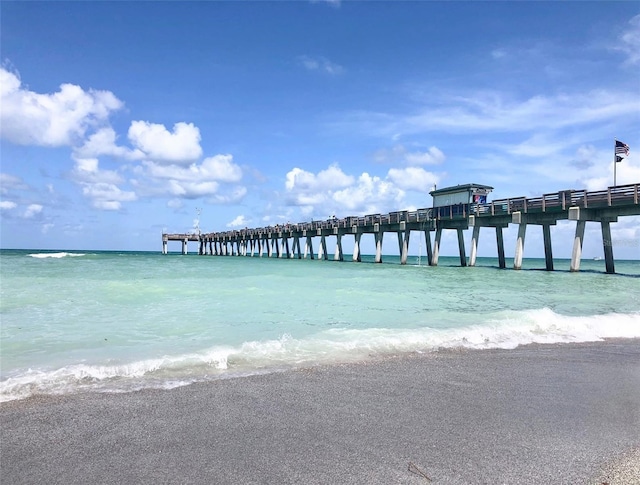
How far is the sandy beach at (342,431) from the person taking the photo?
3105 millimetres

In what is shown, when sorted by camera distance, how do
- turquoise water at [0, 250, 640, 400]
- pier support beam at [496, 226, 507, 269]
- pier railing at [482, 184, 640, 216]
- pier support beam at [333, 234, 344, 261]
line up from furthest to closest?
1. pier support beam at [333, 234, 344, 261]
2. pier support beam at [496, 226, 507, 269]
3. pier railing at [482, 184, 640, 216]
4. turquoise water at [0, 250, 640, 400]

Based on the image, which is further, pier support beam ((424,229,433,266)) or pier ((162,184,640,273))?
pier support beam ((424,229,433,266))

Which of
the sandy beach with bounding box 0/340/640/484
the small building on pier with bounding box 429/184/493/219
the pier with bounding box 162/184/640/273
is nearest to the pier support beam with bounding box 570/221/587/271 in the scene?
the pier with bounding box 162/184/640/273

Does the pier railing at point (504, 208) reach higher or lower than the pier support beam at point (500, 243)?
higher

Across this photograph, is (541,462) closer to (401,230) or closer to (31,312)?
(31,312)

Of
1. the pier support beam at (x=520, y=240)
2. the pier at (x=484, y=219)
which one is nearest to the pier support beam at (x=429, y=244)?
the pier at (x=484, y=219)

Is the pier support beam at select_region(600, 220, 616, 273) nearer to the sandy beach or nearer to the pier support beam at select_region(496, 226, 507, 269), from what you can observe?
the pier support beam at select_region(496, 226, 507, 269)

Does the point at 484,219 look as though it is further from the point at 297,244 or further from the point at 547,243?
the point at 297,244

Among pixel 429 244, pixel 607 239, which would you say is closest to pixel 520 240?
pixel 607 239

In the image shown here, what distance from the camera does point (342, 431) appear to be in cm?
379

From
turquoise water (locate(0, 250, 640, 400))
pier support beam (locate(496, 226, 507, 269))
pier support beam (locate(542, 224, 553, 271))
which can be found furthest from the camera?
pier support beam (locate(496, 226, 507, 269))

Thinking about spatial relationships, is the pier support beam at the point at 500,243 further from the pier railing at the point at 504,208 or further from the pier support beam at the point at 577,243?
the pier support beam at the point at 577,243

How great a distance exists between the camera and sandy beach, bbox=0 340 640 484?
311 cm

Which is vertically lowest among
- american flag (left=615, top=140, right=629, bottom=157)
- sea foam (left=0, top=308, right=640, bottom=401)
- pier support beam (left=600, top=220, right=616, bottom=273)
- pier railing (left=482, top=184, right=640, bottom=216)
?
sea foam (left=0, top=308, right=640, bottom=401)
